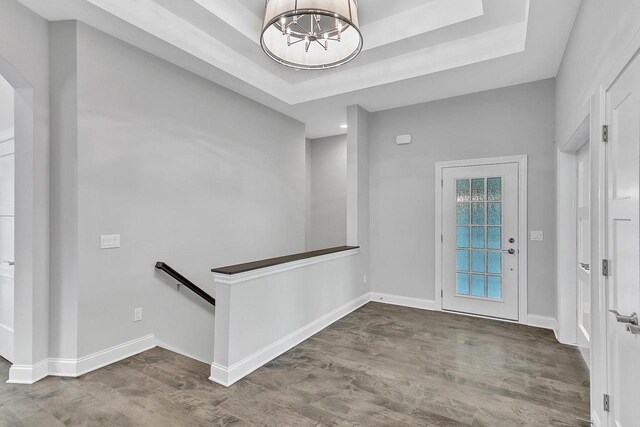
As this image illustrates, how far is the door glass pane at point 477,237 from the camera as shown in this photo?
4.30 m

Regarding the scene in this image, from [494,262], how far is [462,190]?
1.03 metres

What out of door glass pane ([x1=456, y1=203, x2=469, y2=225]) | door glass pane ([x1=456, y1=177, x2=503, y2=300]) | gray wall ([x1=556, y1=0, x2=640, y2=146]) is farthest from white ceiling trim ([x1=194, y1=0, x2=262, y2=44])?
door glass pane ([x1=456, y1=203, x2=469, y2=225])

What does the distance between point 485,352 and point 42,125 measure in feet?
15.0

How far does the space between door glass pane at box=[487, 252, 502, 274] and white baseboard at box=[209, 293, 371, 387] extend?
1.92 m

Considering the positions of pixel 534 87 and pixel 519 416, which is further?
pixel 534 87

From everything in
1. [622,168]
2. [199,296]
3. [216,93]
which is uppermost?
[216,93]

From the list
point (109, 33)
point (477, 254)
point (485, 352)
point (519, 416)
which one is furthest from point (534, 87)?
point (109, 33)

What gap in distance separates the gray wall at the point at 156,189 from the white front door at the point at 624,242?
11.9 ft

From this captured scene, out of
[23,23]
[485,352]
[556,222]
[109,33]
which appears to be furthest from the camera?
[556,222]

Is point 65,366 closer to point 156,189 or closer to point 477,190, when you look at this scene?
point 156,189

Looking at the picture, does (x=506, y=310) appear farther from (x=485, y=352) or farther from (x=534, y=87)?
(x=534, y=87)

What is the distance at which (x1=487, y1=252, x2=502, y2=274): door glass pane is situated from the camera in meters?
4.19

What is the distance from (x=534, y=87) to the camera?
3.97 m

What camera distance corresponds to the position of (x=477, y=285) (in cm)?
434
